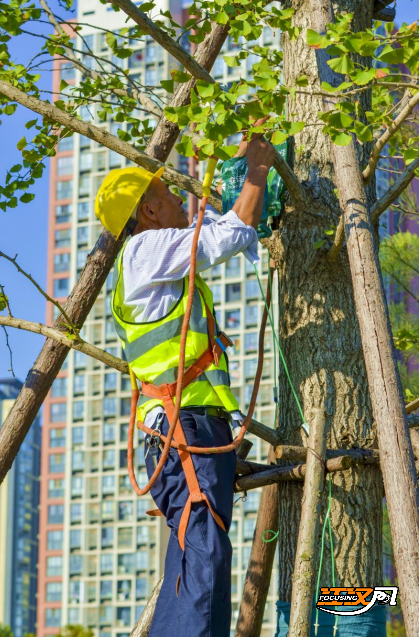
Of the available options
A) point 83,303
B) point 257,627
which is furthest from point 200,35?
point 257,627

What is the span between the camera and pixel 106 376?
1578 inches

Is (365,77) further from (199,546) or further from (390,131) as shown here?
(199,546)

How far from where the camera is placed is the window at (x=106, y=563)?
124 feet

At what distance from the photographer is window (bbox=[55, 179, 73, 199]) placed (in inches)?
1719

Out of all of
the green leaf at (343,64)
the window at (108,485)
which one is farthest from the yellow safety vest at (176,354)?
the window at (108,485)

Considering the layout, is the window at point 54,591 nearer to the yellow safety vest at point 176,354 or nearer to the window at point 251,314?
the window at point 251,314

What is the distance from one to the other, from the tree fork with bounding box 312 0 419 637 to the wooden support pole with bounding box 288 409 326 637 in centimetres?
44

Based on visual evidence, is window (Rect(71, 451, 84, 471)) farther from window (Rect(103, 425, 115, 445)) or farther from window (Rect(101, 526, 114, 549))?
window (Rect(101, 526, 114, 549))

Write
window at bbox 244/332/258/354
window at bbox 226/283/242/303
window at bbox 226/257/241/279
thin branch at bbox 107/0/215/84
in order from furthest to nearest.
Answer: window at bbox 226/257/241/279, window at bbox 226/283/242/303, window at bbox 244/332/258/354, thin branch at bbox 107/0/215/84

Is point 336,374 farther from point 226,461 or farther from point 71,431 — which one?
point 71,431

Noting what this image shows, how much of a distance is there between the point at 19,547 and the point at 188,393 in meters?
64.8

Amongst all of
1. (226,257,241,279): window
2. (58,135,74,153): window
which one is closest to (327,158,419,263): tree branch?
(226,257,241,279): window

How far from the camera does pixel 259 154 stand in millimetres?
3473

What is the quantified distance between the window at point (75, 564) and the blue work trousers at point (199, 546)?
1439 inches
